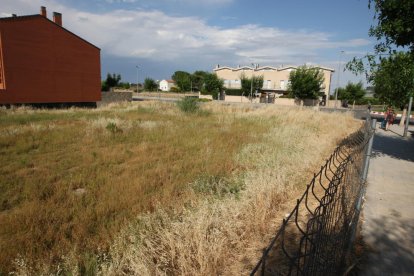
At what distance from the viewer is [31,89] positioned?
79.5ft

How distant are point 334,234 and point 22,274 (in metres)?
3.90

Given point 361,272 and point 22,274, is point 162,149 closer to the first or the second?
point 22,274

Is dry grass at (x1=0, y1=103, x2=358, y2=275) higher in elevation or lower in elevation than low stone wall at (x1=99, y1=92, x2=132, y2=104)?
lower

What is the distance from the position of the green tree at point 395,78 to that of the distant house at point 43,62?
87.2 ft

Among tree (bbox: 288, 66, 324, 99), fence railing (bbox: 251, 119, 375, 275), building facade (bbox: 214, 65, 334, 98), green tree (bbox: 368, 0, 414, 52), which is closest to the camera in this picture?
fence railing (bbox: 251, 119, 375, 275)

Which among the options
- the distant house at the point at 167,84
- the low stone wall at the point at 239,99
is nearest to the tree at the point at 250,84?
the low stone wall at the point at 239,99

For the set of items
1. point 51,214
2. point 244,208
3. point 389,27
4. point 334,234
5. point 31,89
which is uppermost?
point 389,27

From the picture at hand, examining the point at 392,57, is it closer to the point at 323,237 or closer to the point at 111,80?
the point at 323,237

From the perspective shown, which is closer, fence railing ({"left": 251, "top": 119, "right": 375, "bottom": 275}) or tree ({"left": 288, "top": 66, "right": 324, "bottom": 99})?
fence railing ({"left": 251, "top": 119, "right": 375, "bottom": 275})

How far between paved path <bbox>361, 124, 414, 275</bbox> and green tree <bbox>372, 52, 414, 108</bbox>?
2.17 meters

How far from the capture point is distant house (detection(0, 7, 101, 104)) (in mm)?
22609

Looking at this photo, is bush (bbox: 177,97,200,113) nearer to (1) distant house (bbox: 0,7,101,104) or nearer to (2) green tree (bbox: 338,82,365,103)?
(1) distant house (bbox: 0,7,101,104)

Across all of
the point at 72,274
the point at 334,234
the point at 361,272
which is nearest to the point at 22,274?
the point at 72,274

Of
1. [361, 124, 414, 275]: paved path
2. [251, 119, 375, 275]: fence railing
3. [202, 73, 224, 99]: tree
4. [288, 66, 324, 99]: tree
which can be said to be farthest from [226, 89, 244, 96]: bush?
[251, 119, 375, 275]: fence railing
